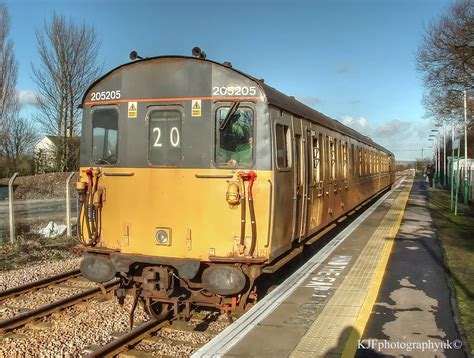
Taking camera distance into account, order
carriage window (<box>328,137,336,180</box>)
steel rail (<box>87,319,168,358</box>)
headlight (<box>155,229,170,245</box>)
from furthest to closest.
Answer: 1. carriage window (<box>328,137,336,180</box>)
2. headlight (<box>155,229,170,245</box>)
3. steel rail (<box>87,319,168,358</box>)

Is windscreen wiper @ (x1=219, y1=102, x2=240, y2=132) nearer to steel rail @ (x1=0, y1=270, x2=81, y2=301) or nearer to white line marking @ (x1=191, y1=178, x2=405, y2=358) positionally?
white line marking @ (x1=191, y1=178, x2=405, y2=358)

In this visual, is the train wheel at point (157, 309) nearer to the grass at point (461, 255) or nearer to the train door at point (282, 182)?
the train door at point (282, 182)

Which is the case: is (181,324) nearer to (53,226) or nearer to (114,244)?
(114,244)

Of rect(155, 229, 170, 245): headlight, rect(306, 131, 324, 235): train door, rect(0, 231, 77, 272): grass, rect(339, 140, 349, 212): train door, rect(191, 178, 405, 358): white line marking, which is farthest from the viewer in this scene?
rect(339, 140, 349, 212): train door

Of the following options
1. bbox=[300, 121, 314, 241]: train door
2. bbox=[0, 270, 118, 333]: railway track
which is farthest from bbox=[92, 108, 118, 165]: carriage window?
bbox=[300, 121, 314, 241]: train door

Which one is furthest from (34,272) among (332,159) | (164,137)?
(332,159)

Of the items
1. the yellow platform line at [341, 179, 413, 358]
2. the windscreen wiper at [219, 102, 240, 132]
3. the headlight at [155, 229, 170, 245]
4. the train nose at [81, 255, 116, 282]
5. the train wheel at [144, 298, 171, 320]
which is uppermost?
the windscreen wiper at [219, 102, 240, 132]

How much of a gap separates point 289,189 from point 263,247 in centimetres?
118

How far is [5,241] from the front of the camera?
12688 millimetres

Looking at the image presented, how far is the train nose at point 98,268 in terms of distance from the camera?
20.9ft

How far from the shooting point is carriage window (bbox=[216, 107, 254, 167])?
238 inches

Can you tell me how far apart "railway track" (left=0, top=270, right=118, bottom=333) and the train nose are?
16.1 inches

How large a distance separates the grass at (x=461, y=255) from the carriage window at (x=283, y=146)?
289 cm

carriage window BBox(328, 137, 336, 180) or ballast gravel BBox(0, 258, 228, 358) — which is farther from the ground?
carriage window BBox(328, 137, 336, 180)
